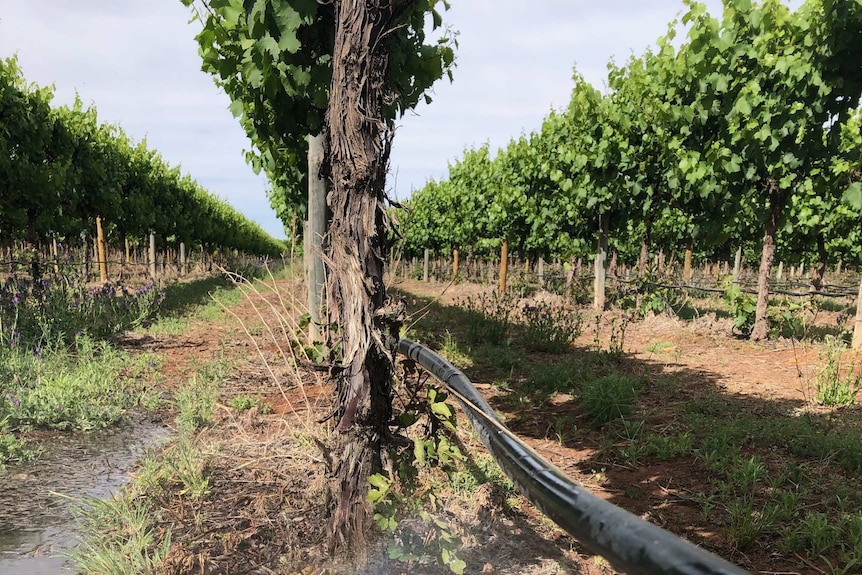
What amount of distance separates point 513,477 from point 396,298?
0.92 meters

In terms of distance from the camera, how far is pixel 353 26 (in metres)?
2.08

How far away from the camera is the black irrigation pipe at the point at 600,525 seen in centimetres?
89

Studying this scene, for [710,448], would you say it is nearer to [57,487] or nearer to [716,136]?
[57,487]

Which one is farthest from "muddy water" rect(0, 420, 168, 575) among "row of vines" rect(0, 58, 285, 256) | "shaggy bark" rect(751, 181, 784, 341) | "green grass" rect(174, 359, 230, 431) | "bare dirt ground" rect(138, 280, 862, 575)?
"shaggy bark" rect(751, 181, 784, 341)

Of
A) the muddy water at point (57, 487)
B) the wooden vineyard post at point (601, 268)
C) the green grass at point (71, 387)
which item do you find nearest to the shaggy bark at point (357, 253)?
the muddy water at point (57, 487)

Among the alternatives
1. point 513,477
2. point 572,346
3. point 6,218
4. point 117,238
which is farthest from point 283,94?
point 117,238

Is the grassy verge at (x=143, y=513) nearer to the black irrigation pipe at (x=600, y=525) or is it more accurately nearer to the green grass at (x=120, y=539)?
the green grass at (x=120, y=539)

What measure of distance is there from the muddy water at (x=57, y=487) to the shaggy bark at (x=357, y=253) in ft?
4.41

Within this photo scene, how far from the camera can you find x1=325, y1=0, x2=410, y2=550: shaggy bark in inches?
81.6

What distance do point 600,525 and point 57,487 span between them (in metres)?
3.26

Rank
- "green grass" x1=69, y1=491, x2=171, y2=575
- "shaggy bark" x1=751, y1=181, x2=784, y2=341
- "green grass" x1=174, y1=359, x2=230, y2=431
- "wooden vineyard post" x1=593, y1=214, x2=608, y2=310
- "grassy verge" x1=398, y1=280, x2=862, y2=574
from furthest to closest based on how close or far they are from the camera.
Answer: "wooden vineyard post" x1=593, y1=214, x2=608, y2=310, "shaggy bark" x1=751, y1=181, x2=784, y2=341, "green grass" x1=174, y1=359, x2=230, y2=431, "grassy verge" x1=398, y1=280, x2=862, y2=574, "green grass" x1=69, y1=491, x2=171, y2=575

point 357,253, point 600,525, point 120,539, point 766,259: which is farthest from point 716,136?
point 120,539

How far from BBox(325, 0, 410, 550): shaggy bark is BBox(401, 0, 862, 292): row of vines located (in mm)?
315

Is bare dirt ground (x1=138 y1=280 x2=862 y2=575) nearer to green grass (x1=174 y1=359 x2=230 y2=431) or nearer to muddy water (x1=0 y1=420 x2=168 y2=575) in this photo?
green grass (x1=174 y1=359 x2=230 y2=431)
